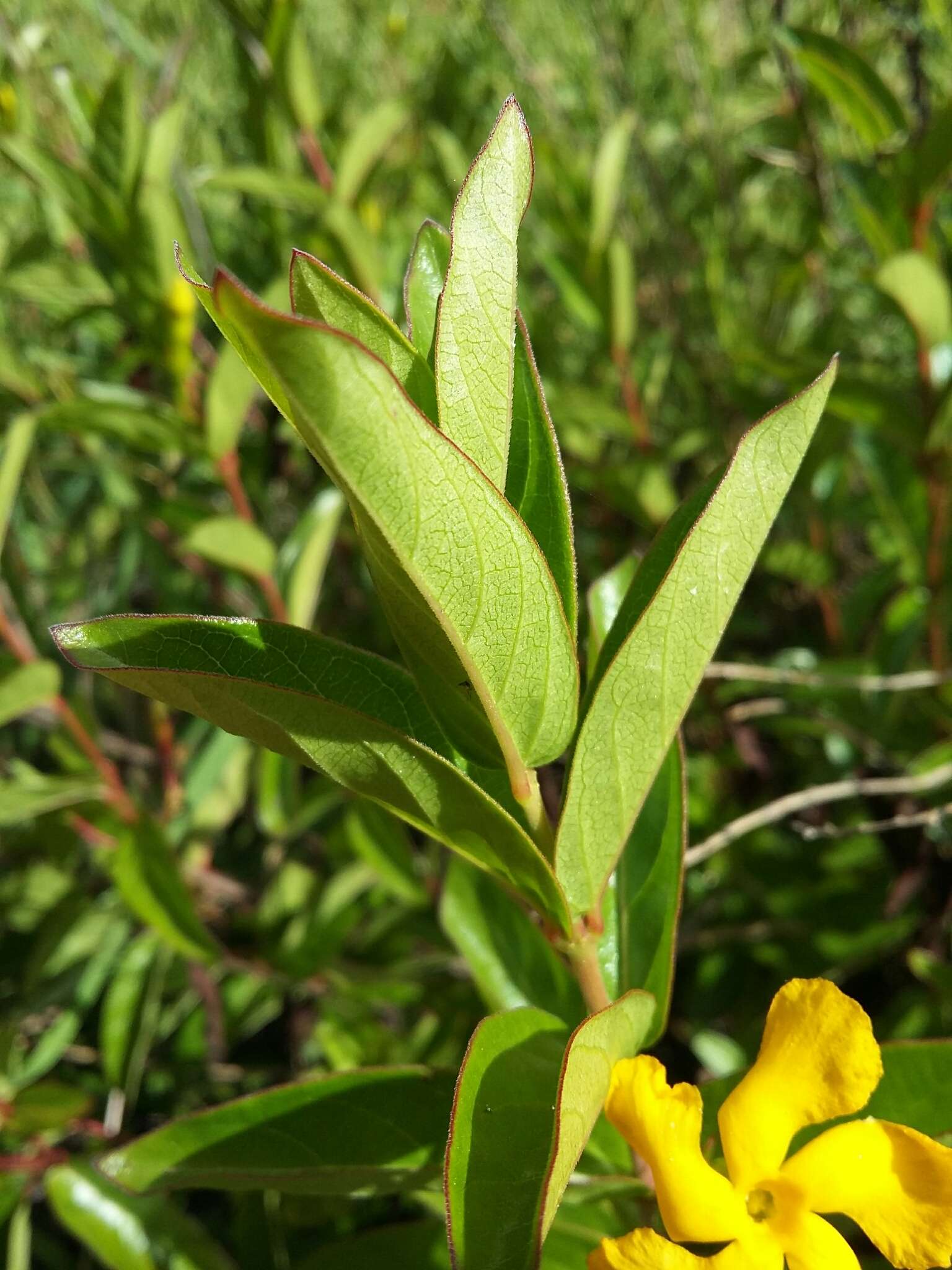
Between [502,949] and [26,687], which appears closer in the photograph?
[502,949]

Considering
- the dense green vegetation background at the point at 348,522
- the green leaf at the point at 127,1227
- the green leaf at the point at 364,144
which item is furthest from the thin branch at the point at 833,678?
the green leaf at the point at 364,144

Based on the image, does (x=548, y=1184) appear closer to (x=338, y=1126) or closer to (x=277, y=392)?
(x=338, y=1126)

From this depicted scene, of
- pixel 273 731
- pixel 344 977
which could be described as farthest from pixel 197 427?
pixel 273 731

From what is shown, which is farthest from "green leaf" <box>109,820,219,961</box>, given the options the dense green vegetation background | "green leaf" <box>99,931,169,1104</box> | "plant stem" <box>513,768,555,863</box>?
"plant stem" <box>513,768,555,863</box>

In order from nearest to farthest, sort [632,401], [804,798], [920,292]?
[804,798]
[920,292]
[632,401]

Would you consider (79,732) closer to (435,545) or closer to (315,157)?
(315,157)

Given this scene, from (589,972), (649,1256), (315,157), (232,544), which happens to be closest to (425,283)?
(589,972)

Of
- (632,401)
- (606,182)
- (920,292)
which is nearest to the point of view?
(920,292)
